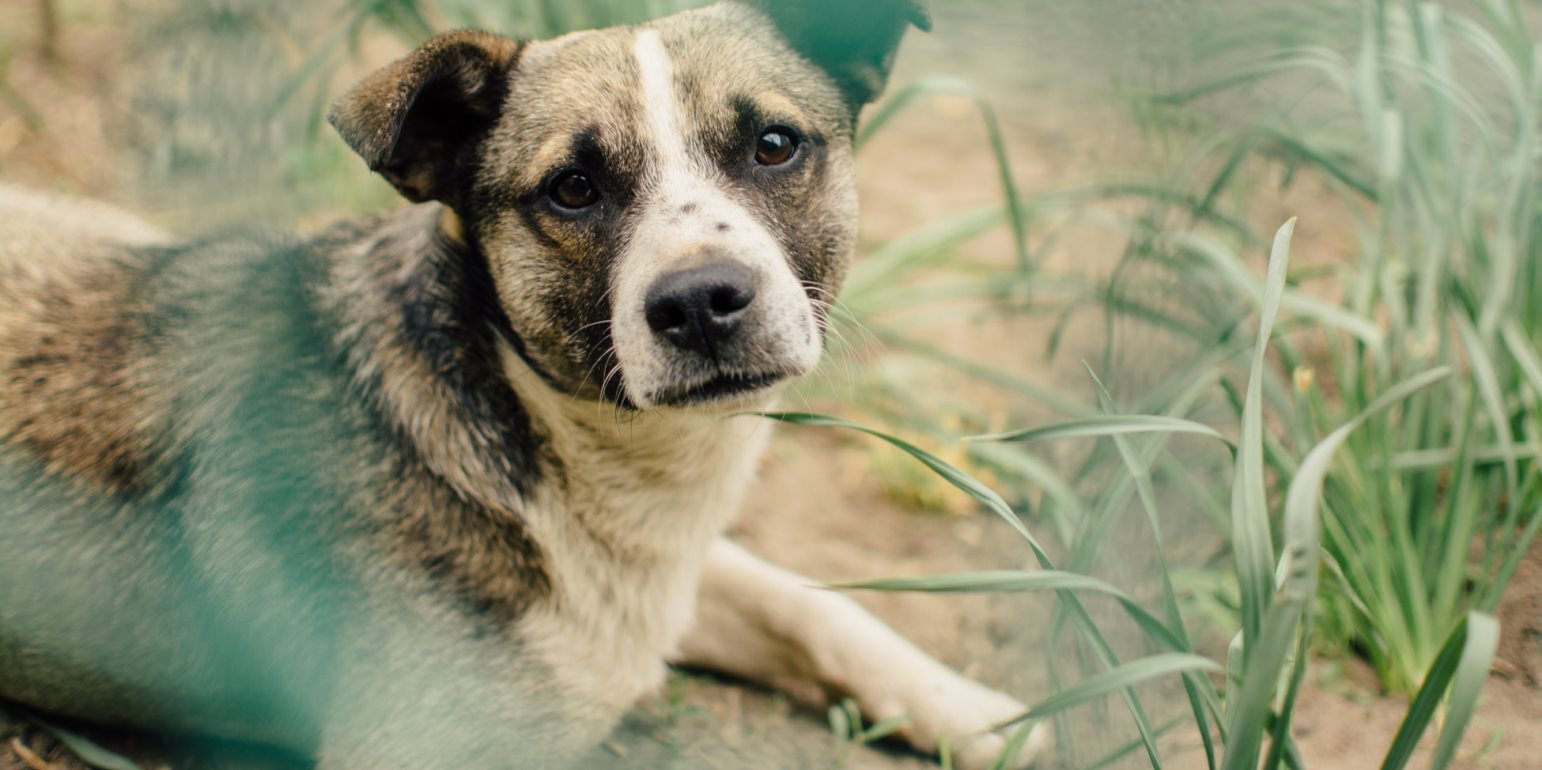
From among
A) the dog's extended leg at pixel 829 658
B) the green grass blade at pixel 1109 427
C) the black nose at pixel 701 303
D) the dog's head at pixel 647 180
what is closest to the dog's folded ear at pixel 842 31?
the dog's head at pixel 647 180

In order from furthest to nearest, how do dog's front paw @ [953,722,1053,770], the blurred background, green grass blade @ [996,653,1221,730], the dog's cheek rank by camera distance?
dog's front paw @ [953,722,1053,770] → the blurred background → the dog's cheek → green grass blade @ [996,653,1221,730]

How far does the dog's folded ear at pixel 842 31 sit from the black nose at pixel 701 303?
79 centimetres

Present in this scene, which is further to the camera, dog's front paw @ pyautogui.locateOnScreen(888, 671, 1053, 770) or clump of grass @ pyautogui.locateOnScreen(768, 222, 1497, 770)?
dog's front paw @ pyautogui.locateOnScreen(888, 671, 1053, 770)

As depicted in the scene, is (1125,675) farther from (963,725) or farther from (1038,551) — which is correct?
(963,725)

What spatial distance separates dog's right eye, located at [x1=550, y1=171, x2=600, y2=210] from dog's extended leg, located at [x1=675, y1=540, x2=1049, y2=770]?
117 cm

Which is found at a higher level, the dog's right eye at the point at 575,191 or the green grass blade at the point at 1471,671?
the dog's right eye at the point at 575,191

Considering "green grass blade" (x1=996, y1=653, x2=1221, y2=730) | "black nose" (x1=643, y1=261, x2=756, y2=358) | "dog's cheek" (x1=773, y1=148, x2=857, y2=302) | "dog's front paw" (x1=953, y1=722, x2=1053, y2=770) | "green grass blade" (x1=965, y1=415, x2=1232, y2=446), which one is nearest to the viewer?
"green grass blade" (x1=996, y1=653, x2=1221, y2=730)

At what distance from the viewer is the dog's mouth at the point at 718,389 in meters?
2.24

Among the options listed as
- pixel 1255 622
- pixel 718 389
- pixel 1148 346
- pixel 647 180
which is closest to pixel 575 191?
pixel 647 180

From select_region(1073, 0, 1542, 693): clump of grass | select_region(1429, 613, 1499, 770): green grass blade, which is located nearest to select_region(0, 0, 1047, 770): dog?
A: select_region(1429, 613, 1499, 770): green grass blade

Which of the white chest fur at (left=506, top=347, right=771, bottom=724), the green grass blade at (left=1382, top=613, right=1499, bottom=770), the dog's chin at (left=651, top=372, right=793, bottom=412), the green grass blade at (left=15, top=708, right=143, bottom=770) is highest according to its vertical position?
the green grass blade at (left=1382, top=613, right=1499, bottom=770)

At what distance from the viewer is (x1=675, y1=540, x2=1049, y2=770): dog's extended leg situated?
9.26ft

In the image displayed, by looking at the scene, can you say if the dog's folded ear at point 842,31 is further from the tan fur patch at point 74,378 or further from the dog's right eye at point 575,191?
the tan fur patch at point 74,378

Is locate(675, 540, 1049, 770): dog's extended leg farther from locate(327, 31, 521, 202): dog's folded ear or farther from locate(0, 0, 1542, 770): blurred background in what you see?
locate(327, 31, 521, 202): dog's folded ear
